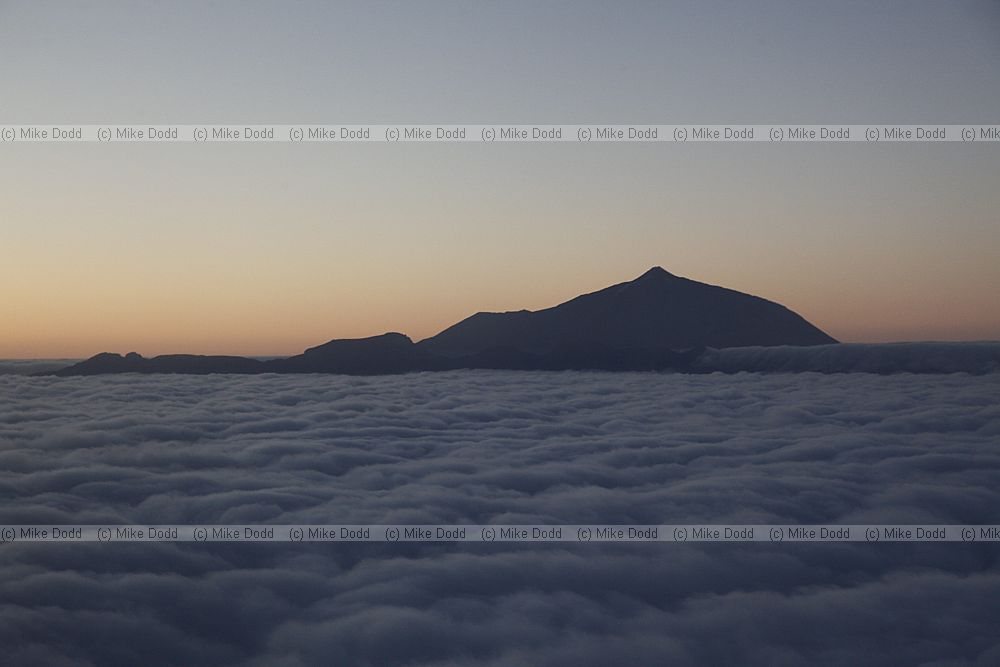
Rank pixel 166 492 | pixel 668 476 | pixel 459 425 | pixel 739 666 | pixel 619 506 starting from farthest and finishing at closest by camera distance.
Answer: pixel 459 425 → pixel 668 476 → pixel 166 492 → pixel 619 506 → pixel 739 666

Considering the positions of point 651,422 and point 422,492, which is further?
point 651,422

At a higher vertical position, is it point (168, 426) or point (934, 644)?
point (168, 426)

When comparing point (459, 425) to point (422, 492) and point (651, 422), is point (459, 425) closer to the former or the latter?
point (651, 422)

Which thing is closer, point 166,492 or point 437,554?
point 437,554

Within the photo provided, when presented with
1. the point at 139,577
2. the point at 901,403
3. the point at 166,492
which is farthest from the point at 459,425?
the point at 901,403

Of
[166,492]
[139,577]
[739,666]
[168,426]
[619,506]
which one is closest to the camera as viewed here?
[739,666]

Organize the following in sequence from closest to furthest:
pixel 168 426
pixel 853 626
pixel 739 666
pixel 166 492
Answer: pixel 739 666
pixel 853 626
pixel 166 492
pixel 168 426

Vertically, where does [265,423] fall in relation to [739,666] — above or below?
above

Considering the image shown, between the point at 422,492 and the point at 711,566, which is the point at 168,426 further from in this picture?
the point at 711,566

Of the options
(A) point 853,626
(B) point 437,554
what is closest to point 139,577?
(B) point 437,554
